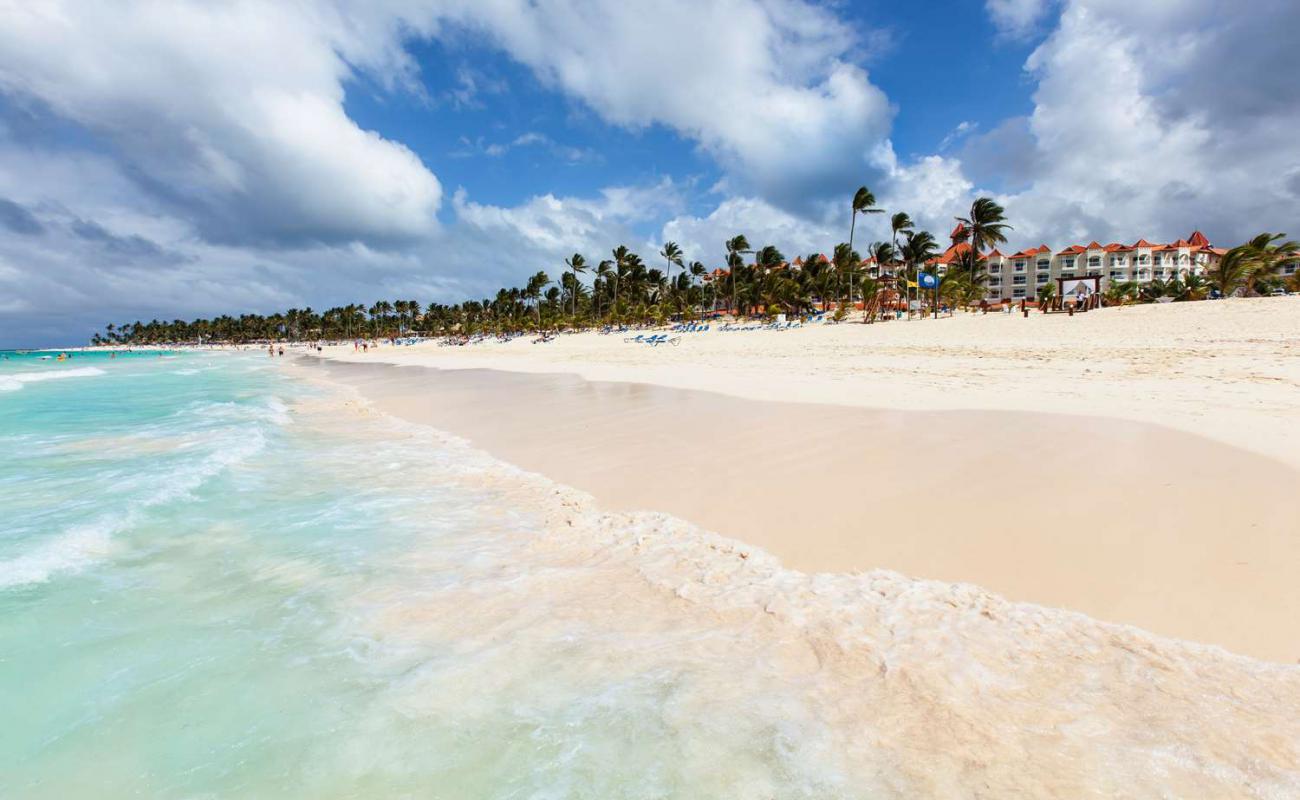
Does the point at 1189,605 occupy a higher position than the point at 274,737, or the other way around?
the point at 1189,605

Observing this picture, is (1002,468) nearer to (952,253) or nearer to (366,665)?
(366,665)

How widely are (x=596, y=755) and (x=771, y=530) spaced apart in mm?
3171

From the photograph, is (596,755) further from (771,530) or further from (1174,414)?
(1174,414)

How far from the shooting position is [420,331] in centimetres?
14575

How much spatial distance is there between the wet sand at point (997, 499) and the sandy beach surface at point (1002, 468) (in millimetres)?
26

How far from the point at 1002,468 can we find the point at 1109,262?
391 ft

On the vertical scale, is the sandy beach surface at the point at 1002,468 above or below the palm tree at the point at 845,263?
below

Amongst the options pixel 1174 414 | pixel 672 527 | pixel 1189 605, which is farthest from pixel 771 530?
pixel 1174 414

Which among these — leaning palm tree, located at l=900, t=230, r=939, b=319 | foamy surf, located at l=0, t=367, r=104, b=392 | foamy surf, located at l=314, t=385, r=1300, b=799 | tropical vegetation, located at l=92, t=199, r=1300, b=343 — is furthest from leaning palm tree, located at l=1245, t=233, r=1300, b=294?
foamy surf, located at l=0, t=367, r=104, b=392

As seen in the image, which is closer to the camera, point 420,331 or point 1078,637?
point 1078,637

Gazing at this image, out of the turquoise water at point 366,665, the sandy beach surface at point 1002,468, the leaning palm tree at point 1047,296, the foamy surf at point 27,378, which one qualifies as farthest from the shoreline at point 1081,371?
the foamy surf at point 27,378

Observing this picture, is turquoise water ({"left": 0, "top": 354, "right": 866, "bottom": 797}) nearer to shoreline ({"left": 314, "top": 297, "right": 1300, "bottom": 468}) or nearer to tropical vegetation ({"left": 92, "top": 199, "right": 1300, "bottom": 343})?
shoreline ({"left": 314, "top": 297, "right": 1300, "bottom": 468})

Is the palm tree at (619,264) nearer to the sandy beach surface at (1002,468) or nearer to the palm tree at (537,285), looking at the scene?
the palm tree at (537,285)

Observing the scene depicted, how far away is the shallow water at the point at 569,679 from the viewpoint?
8.80 feet
